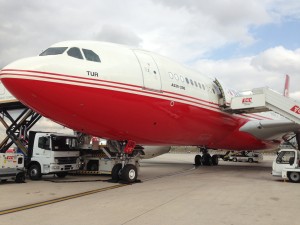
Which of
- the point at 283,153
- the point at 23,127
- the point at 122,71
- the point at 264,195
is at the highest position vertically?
the point at 122,71

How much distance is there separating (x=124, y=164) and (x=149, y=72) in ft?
11.9

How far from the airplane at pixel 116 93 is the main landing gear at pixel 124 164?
0.13 ft

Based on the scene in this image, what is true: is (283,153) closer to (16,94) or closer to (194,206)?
(194,206)

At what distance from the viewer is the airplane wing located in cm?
1731

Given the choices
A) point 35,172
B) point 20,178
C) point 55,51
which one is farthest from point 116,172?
point 55,51

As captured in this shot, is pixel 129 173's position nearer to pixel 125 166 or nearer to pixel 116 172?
pixel 125 166

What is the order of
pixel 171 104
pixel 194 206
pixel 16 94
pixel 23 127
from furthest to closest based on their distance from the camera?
pixel 23 127 < pixel 171 104 < pixel 16 94 < pixel 194 206

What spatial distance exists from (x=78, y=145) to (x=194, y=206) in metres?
8.87

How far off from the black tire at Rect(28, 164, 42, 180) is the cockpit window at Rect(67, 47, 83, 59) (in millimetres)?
6102

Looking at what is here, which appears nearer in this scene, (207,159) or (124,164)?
(124,164)

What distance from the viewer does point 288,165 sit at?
44.7ft

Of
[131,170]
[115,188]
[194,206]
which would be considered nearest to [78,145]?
[131,170]

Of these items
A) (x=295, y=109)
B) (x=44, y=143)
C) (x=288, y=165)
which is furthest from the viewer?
(x=295, y=109)

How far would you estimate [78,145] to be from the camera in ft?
50.8
